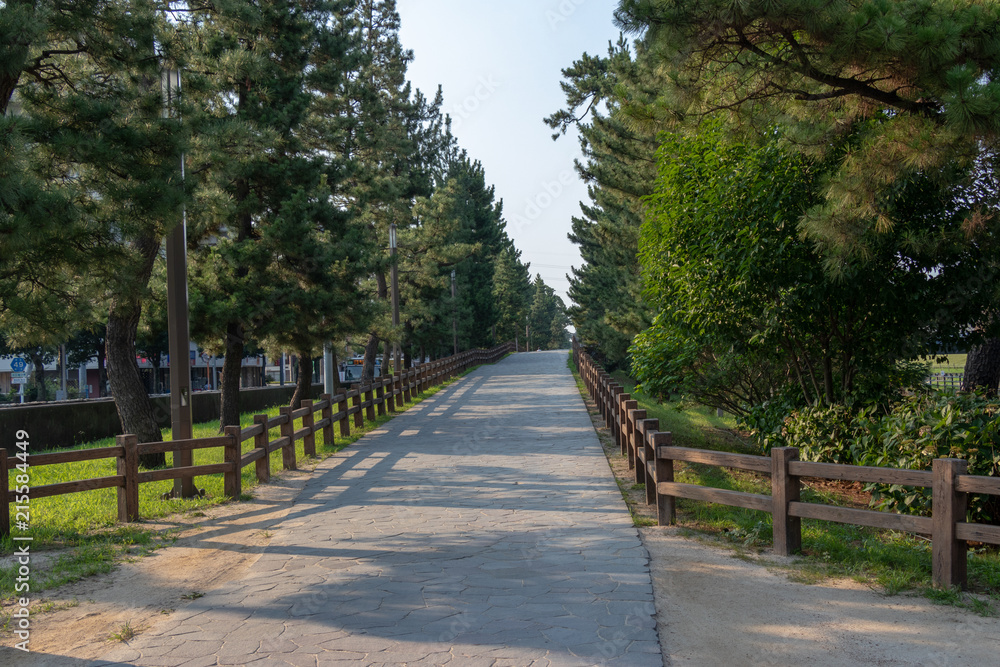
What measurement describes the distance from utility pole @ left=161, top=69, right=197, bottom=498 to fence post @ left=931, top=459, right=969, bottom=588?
342 inches

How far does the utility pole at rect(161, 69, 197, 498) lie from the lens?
10.2 m

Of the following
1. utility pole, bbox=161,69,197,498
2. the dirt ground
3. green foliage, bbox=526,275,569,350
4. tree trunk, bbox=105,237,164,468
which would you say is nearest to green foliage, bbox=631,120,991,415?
the dirt ground

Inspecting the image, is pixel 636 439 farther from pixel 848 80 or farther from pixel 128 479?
pixel 128 479

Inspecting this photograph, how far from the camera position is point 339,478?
37.7 ft

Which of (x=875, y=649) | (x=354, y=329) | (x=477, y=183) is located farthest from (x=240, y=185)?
(x=477, y=183)

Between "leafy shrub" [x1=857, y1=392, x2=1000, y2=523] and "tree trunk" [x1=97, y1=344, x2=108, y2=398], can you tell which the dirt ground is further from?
"tree trunk" [x1=97, y1=344, x2=108, y2=398]

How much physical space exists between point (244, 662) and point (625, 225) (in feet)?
66.0

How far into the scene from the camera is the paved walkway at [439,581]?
15.8ft

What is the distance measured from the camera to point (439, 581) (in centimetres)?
622

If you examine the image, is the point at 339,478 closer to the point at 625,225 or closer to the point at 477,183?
the point at 625,225

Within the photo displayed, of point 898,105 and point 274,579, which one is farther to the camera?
point 898,105

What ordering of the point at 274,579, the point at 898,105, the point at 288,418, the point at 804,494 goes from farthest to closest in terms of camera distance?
the point at 288,418, the point at 804,494, the point at 898,105, the point at 274,579

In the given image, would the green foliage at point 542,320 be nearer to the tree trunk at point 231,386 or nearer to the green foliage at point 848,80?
the tree trunk at point 231,386

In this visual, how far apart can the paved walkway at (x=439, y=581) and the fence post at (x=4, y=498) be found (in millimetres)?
2712
